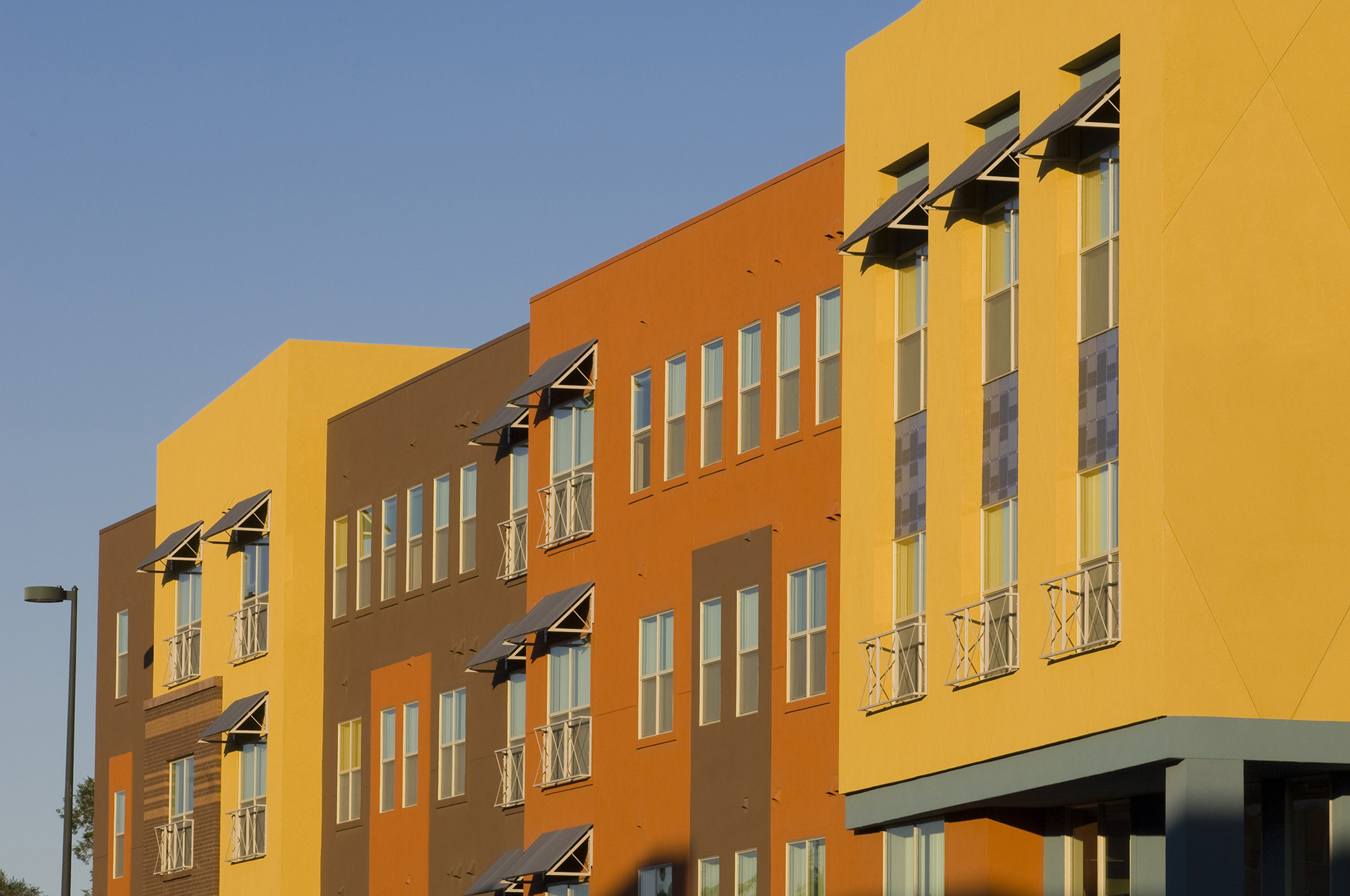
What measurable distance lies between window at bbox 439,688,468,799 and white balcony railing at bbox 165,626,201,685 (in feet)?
35.4

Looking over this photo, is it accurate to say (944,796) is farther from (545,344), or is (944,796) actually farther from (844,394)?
(545,344)

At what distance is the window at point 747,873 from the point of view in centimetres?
3334

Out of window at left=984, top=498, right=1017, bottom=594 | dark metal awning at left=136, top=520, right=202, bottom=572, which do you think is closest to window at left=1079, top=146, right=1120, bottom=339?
window at left=984, top=498, right=1017, bottom=594

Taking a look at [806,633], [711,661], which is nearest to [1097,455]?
[806,633]

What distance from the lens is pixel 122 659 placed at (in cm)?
5634

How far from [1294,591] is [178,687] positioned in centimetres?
3272

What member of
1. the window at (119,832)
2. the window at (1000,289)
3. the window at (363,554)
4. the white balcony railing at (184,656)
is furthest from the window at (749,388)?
the window at (119,832)

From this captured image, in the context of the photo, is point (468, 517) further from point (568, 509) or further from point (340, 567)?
point (340, 567)

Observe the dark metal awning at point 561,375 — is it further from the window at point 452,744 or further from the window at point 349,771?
the window at point 349,771

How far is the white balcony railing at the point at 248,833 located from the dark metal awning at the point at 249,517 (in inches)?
215

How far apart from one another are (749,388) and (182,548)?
2109 centimetres

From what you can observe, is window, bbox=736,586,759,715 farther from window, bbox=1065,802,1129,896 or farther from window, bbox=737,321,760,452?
window, bbox=1065,802,1129,896

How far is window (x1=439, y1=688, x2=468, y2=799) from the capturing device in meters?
41.7

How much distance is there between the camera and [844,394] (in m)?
31.7
